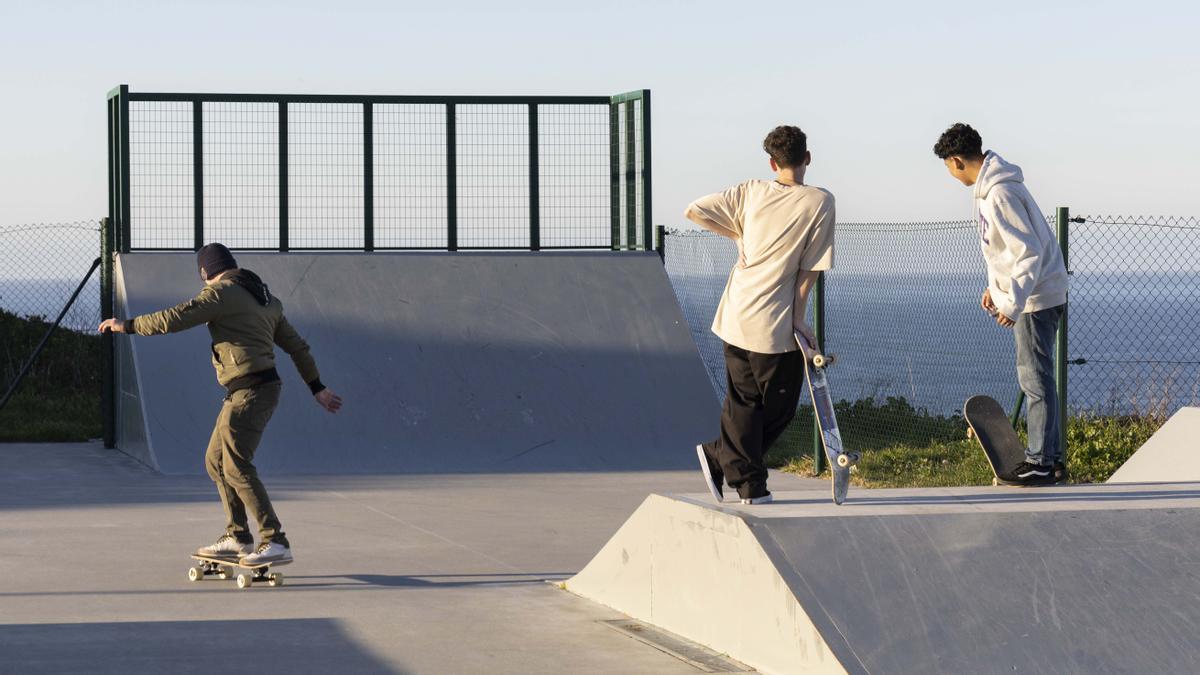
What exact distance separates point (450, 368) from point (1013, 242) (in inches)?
325

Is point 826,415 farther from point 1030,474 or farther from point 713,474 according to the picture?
point 1030,474

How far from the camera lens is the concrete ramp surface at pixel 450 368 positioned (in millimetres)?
14000

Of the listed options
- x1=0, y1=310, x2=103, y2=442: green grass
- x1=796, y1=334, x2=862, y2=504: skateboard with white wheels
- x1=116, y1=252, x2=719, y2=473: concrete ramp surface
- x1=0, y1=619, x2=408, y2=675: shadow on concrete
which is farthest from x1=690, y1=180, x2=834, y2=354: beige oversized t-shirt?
x1=0, y1=310, x2=103, y2=442: green grass

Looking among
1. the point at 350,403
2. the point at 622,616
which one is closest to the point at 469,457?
the point at 350,403

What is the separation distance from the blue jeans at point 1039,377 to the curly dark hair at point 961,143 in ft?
2.55

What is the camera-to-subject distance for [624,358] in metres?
15.2

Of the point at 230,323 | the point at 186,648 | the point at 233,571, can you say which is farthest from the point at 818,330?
the point at 186,648

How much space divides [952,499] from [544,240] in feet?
32.5

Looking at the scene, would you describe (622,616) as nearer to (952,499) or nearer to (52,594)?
(952,499)

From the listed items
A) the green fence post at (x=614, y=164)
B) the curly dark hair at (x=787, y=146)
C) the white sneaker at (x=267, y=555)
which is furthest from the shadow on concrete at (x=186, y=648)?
the green fence post at (x=614, y=164)

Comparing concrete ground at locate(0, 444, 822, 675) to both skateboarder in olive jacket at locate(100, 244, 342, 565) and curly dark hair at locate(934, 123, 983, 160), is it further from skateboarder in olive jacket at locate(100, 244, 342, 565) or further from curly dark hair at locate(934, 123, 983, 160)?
curly dark hair at locate(934, 123, 983, 160)

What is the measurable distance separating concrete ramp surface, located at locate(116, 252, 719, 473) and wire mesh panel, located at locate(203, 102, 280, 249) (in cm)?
40

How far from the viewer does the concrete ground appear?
6453 millimetres

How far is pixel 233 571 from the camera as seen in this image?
331 inches
